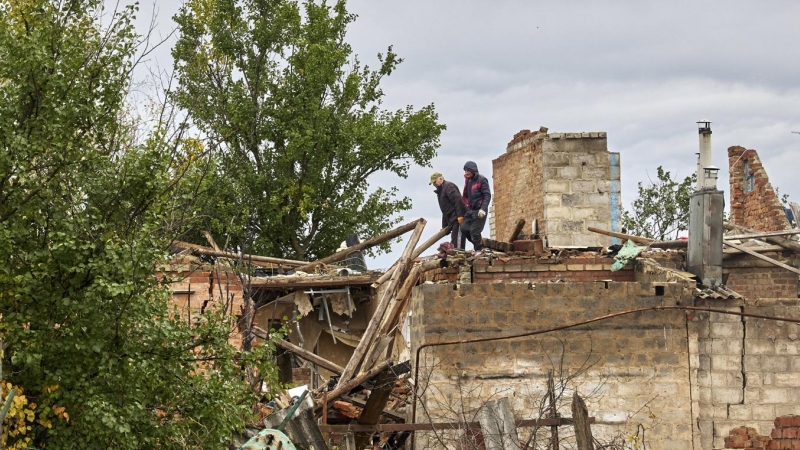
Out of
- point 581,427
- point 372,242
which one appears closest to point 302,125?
point 372,242

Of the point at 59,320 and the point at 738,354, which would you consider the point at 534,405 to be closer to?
the point at 738,354

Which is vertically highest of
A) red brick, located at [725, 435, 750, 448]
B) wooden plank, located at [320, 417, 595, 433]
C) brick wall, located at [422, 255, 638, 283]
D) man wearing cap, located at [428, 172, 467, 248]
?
man wearing cap, located at [428, 172, 467, 248]

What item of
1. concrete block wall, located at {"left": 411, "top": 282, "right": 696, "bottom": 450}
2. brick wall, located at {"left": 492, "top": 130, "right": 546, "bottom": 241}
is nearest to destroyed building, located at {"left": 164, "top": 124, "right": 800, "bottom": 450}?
concrete block wall, located at {"left": 411, "top": 282, "right": 696, "bottom": 450}

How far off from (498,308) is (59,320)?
439 centimetres

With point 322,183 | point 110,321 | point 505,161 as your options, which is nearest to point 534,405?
point 110,321

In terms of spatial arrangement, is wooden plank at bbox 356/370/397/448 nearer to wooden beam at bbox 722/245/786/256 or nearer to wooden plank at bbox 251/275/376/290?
wooden plank at bbox 251/275/376/290

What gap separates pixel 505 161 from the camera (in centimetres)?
1938

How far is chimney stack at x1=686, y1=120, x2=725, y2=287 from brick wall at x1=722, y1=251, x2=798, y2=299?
127 inches

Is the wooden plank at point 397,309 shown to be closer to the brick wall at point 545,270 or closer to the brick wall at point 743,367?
the brick wall at point 545,270

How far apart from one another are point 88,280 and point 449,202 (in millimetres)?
7130

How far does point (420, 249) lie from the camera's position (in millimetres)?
16453

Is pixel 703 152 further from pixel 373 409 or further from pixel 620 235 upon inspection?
pixel 373 409

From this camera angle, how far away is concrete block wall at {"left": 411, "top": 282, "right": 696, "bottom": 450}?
12.2 metres

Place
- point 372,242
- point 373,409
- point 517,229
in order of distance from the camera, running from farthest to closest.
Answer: point 372,242 < point 517,229 < point 373,409
